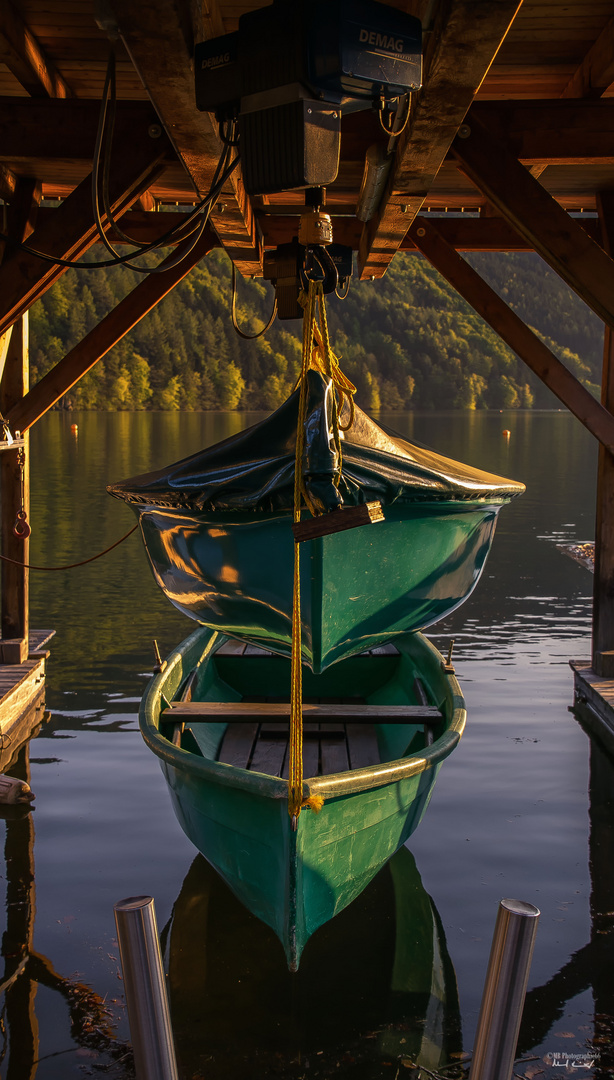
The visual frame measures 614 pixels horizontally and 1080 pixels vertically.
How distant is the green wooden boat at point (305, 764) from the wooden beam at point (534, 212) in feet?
7.65

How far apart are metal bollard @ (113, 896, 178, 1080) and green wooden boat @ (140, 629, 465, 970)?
922 mm

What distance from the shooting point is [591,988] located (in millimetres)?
3986

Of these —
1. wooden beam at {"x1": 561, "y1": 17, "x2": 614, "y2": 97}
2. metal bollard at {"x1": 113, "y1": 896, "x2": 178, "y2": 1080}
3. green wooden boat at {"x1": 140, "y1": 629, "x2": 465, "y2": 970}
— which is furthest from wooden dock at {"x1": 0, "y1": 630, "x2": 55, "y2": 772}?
wooden beam at {"x1": 561, "y1": 17, "x2": 614, "y2": 97}

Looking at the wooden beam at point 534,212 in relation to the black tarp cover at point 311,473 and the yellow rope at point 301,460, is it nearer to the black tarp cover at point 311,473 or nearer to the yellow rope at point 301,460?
the black tarp cover at point 311,473

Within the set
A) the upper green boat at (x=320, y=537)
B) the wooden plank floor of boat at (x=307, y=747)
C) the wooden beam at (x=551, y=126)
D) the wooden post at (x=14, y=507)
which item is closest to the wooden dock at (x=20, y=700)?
the wooden post at (x=14, y=507)

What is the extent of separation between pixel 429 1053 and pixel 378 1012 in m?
0.33

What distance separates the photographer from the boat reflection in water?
3.54 m

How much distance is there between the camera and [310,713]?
4969 mm

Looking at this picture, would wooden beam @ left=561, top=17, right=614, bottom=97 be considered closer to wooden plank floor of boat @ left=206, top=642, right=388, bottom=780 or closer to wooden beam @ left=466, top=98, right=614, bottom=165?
wooden beam @ left=466, top=98, right=614, bottom=165

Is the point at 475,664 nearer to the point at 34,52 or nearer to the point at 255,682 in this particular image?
the point at 255,682

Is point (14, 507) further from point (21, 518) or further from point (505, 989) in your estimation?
point (505, 989)

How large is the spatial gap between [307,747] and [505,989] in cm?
275

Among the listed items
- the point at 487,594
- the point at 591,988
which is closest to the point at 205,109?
the point at 591,988

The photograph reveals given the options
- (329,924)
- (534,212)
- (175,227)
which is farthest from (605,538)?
(175,227)
